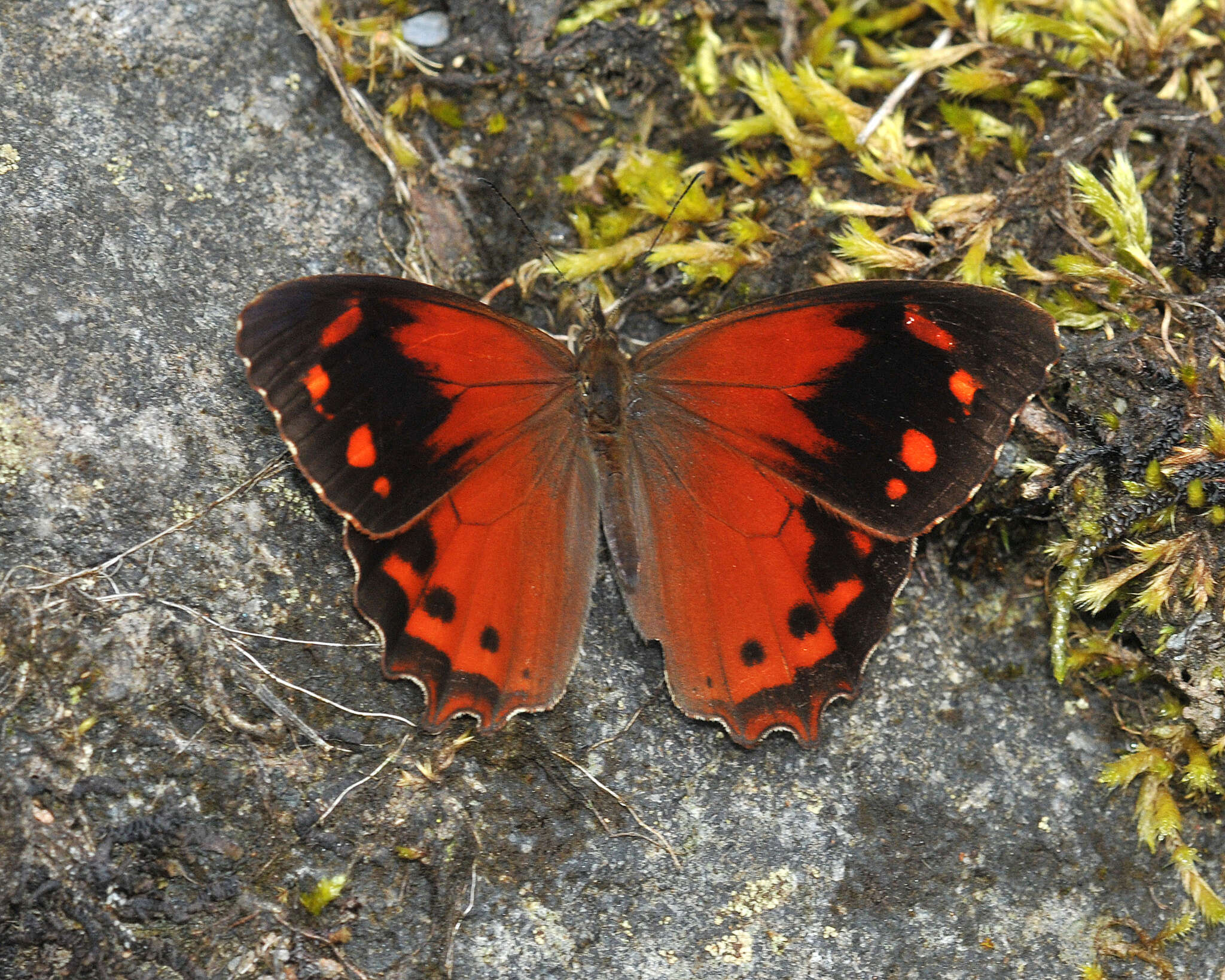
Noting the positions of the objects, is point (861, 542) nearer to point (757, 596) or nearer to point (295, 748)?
point (757, 596)

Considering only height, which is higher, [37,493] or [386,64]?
[386,64]

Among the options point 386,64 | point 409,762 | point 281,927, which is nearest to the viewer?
point 281,927

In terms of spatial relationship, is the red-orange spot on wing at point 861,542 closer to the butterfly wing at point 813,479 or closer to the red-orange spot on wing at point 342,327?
the butterfly wing at point 813,479

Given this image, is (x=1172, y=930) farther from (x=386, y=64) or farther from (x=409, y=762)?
(x=386, y=64)

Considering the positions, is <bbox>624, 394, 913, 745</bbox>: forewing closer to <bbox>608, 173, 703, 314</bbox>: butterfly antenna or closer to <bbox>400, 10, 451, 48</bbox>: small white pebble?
<bbox>608, 173, 703, 314</bbox>: butterfly antenna

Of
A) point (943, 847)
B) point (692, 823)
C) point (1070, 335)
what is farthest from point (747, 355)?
point (943, 847)

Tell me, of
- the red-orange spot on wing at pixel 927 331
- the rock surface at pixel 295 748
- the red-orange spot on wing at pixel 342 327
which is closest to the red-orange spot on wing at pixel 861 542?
the rock surface at pixel 295 748

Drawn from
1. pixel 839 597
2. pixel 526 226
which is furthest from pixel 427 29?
pixel 839 597
